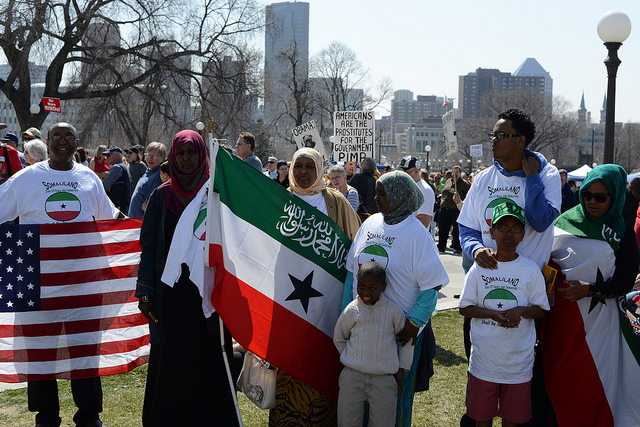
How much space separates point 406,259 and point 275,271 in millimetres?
877

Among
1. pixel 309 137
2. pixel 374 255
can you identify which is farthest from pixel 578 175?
pixel 374 255

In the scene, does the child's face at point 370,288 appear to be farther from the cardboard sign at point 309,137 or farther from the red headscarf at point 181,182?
the cardboard sign at point 309,137

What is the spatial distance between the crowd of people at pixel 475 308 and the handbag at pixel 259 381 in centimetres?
8

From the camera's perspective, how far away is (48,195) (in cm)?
453

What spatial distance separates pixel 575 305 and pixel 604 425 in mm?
765

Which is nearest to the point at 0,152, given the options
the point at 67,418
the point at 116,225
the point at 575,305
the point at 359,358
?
the point at 116,225

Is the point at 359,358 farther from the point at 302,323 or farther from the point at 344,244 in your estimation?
the point at 344,244

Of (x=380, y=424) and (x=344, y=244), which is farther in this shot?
(x=344, y=244)

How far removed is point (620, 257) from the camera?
151 inches

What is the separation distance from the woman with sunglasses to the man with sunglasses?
18 cm

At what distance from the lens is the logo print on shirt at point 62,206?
14.9 ft

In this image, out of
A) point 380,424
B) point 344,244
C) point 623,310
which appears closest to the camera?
point 380,424

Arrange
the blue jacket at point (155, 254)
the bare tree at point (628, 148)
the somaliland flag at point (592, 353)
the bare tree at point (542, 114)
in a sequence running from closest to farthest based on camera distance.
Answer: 1. the somaliland flag at point (592, 353)
2. the blue jacket at point (155, 254)
3. the bare tree at point (542, 114)
4. the bare tree at point (628, 148)

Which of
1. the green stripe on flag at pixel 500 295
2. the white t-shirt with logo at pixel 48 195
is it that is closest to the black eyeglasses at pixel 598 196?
the green stripe on flag at pixel 500 295
